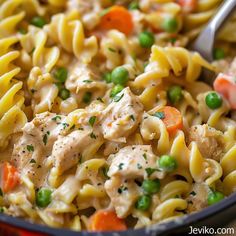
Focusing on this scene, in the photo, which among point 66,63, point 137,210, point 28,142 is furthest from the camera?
point 66,63

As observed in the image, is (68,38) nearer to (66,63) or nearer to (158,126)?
(66,63)

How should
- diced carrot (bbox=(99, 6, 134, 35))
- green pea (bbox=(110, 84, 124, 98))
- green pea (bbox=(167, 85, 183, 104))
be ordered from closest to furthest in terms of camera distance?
1. green pea (bbox=(110, 84, 124, 98))
2. green pea (bbox=(167, 85, 183, 104))
3. diced carrot (bbox=(99, 6, 134, 35))

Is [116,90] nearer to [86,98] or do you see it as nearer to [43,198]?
[86,98]

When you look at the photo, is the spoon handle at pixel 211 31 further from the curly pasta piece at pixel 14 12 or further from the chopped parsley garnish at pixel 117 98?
the curly pasta piece at pixel 14 12

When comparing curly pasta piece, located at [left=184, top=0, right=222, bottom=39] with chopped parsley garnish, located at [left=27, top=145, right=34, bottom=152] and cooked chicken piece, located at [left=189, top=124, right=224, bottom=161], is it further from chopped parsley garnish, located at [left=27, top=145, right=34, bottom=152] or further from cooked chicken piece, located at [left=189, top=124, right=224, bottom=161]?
chopped parsley garnish, located at [left=27, top=145, right=34, bottom=152]

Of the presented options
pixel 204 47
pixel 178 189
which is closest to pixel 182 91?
pixel 204 47

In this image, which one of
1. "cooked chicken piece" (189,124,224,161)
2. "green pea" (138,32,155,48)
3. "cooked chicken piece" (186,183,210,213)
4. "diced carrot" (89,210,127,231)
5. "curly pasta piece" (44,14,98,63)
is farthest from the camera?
"green pea" (138,32,155,48)

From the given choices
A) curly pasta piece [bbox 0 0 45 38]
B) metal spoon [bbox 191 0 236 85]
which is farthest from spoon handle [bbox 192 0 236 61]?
curly pasta piece [bbox 0 0 45 38]
